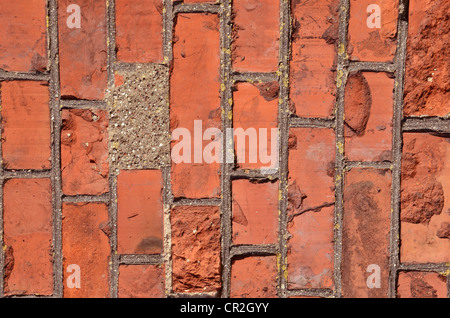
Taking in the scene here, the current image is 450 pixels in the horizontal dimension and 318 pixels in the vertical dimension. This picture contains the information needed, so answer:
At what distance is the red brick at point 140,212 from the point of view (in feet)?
3.25

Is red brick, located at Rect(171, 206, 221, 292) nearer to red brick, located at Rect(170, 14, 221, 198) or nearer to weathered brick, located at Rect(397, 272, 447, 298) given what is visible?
red brick, located at Rect(170, 14, 221, 198)

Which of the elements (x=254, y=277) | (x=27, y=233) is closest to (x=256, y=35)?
(x=254, y=277)

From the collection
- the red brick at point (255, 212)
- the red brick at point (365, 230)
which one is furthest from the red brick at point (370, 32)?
the red brick at point (255, 212)

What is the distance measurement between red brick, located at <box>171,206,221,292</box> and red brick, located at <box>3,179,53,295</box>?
382 millimetres

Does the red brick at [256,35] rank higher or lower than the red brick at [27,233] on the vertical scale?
higher

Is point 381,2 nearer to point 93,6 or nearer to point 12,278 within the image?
point 93,6

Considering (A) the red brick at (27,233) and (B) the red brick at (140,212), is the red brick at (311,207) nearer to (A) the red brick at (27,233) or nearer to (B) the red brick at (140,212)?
(B) the red brick at (140,212)

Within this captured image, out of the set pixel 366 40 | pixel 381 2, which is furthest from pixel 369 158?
pixel 381 2

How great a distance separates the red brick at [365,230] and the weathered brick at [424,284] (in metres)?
0.06

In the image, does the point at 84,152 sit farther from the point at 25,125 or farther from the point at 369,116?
the point at 369,116

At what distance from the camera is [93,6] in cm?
95

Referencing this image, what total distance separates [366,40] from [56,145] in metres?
0.95

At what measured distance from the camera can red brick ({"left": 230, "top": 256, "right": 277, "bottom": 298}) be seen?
1.02 meters

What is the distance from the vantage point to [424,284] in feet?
3.35
